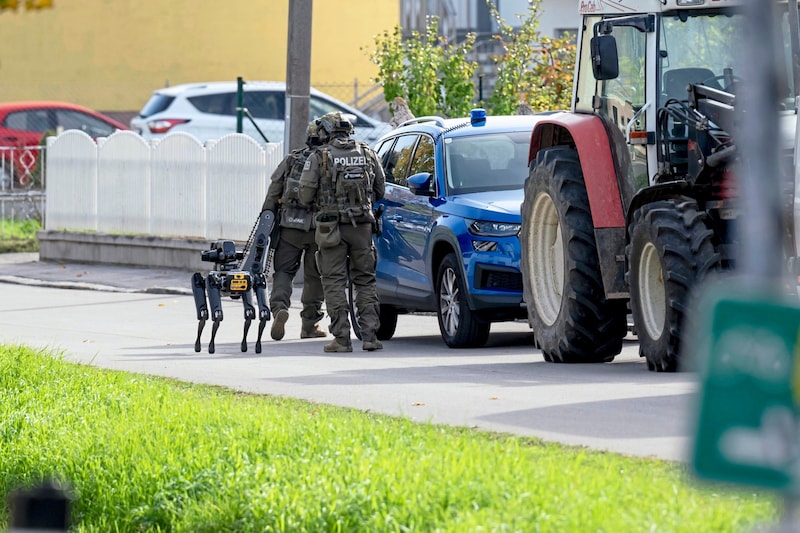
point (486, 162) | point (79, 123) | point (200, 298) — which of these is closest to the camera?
point (200, 298)

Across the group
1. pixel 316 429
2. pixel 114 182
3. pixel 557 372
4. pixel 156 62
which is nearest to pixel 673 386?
pixel 557 372

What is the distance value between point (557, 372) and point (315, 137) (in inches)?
136

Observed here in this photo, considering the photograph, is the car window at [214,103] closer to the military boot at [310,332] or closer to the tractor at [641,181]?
the military boot at [310,332]

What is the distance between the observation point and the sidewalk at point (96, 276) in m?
21.2

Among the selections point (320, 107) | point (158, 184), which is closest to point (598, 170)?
point (158, 184)

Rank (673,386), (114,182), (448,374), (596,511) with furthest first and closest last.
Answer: (114,182) → (448,374) → (673,386) → (596,511)

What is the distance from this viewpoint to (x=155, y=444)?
772 cm

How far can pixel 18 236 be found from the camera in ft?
91.7

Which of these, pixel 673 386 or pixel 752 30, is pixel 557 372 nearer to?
pixel 673 386

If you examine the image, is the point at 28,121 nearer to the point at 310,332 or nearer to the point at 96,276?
the point at 96,276

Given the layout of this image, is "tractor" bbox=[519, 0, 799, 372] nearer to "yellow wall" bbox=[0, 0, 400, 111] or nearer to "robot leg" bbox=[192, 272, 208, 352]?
"robot leg" bbox=[192, 272, 208, 352]

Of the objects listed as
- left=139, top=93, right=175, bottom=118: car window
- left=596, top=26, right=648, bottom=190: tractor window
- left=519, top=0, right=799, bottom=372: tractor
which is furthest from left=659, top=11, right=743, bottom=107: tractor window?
left=139, top=93, right=175, bottom=118: car window

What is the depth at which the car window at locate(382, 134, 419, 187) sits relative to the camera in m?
14.8

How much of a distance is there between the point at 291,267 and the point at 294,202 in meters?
0.74
